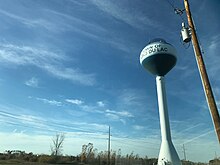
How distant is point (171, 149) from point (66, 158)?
121ft

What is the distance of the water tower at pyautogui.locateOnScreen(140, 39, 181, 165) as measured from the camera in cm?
2550

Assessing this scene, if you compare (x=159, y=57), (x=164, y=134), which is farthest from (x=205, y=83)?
(x=159, y=57)

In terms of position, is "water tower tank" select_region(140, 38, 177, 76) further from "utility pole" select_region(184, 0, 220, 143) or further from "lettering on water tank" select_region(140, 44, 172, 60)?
"utility pole" select_region(184, 0, 220, 143)

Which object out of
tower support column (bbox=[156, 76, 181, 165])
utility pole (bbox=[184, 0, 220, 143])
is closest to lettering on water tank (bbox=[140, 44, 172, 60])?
tower support column (bbox=[156, 76, 181, 165])

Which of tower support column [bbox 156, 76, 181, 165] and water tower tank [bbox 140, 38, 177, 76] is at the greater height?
water tower tank [bbox 140, 38, 177, 76]

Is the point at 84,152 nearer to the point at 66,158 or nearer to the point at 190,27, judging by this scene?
the point at 66,158

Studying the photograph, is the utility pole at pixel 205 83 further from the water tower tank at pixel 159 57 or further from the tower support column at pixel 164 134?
the water tower tank at pixel 159 57

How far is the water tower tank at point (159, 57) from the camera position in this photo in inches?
1088

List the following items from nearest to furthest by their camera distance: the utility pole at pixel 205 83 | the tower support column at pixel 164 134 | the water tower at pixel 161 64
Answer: the utility pole at pixel 205 83 < the tower support column at pixel 164 134 < the water tower at pixel 161 64

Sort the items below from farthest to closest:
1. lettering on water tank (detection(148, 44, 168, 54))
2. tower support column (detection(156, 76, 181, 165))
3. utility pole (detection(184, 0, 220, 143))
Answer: lettering on water tank (detection(148, 44, 168, 54)), tower support column (detection(156, 76, 181, 165)), utility pole (detection(184, 0, 220, 143))

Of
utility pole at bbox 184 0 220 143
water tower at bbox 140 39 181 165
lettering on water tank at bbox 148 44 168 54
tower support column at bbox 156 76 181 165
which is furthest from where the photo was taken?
lettering on water tank at bbox 148 44 168 54

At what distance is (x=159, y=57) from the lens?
90.6 feet

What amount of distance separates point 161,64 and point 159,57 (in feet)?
2.90

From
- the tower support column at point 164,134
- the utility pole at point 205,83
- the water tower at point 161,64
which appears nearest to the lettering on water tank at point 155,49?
the water tower at point 161,64
